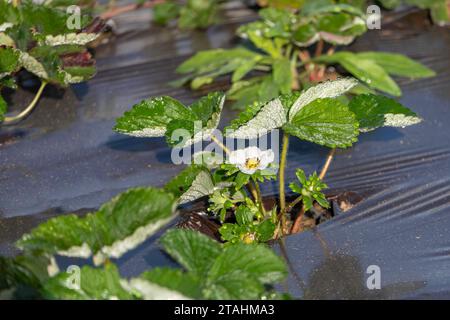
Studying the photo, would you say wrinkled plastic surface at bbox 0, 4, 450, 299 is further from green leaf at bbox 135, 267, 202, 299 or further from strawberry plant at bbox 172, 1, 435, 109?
green leaf at bbox 135, 267, 202, 299

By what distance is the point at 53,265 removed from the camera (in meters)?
1.30

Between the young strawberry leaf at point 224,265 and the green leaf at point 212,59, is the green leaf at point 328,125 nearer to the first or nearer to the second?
the young strawberry leaf at point 224,265

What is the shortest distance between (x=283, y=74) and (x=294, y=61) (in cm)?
13

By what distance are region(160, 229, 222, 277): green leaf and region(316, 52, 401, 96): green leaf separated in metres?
1.26

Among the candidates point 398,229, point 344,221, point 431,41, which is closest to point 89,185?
point 344,221

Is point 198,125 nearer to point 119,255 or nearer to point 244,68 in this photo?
point 119,255

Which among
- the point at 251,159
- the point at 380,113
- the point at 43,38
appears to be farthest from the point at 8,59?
the point at 380,113

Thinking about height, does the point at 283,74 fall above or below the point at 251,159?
below

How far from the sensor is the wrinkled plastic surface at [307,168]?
5.28 ft

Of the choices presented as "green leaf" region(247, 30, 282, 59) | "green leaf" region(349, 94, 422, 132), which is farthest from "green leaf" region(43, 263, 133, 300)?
"green leaf" region(247, 30, 282, 59)

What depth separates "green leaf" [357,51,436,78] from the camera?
2.52 metres

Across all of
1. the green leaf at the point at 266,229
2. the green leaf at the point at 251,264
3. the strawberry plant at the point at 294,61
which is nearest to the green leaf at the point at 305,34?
the strawberry plant at the point at 294,61

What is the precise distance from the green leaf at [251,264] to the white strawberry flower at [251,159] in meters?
0.33

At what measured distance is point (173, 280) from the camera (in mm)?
1175
